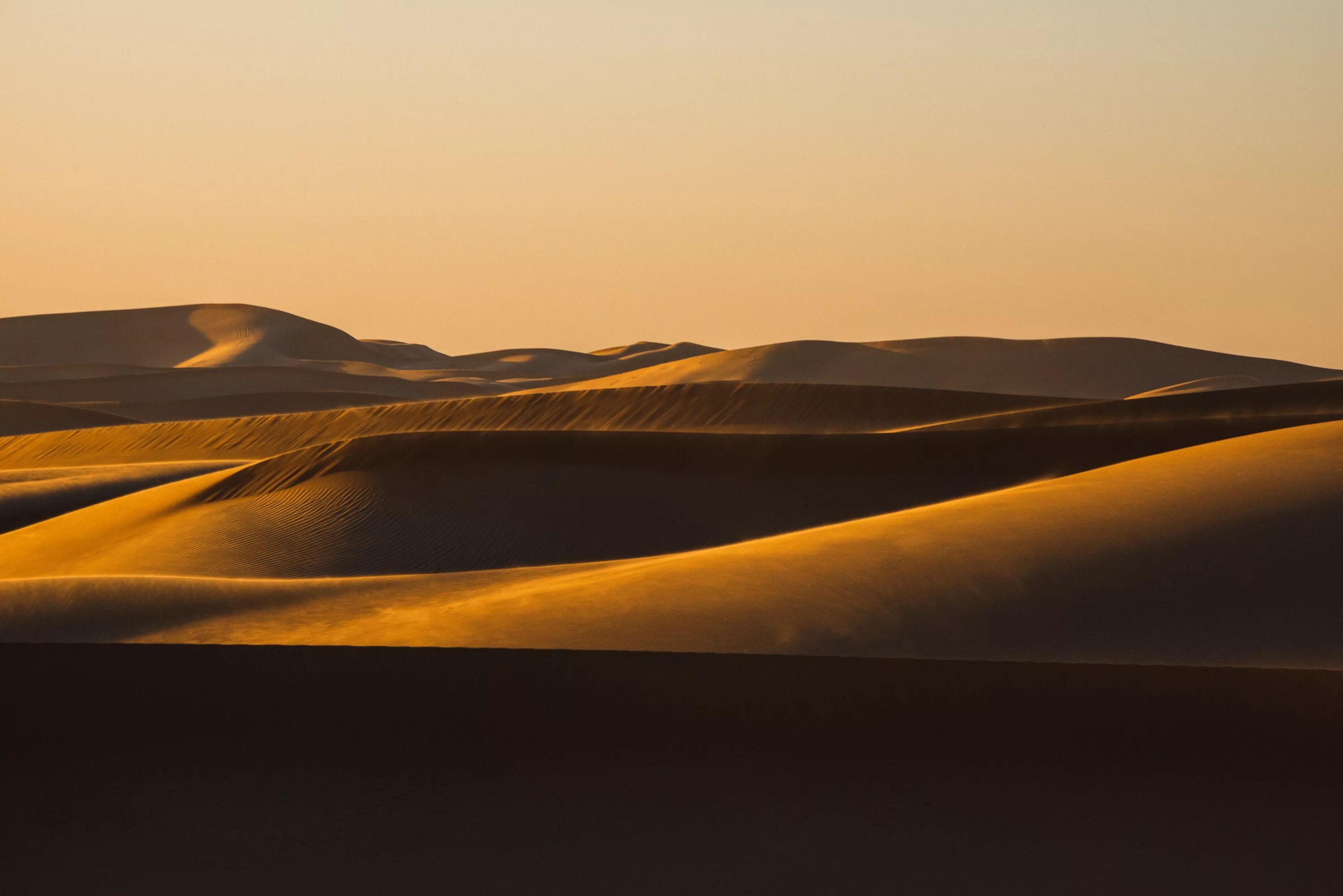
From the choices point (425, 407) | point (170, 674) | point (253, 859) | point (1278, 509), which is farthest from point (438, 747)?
point (425, 407)

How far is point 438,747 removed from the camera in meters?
5.53

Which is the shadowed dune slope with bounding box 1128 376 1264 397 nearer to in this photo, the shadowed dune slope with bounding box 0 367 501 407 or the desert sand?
the shadowed dune slope with bounding box 0 367 501 407

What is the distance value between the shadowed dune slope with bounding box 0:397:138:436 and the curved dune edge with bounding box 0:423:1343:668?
27.7 metres

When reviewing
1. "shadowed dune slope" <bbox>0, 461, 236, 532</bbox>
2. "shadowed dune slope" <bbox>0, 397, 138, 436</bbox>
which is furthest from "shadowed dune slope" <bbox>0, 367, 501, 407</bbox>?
"shadowed dune slope" <bbox>0, 461, 236, 532</bbox>

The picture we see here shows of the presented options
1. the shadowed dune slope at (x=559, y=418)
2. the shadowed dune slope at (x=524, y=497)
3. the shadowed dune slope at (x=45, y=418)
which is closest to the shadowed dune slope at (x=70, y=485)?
the shadowed dune slope at (x=524, y=497)

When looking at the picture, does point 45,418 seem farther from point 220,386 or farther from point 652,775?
point 652,775

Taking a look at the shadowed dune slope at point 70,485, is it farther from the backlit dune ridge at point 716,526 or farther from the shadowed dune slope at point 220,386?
the shadowed dune slope at point 220,386

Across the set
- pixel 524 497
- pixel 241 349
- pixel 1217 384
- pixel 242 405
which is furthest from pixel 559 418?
pixel 241 349

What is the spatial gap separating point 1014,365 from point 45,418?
40519mm

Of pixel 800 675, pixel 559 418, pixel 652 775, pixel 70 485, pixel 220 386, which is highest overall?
pixel 220 386

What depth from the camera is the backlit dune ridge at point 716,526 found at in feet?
19.5

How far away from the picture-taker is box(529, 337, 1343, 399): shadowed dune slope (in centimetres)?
5366

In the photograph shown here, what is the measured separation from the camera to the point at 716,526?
12750 mm

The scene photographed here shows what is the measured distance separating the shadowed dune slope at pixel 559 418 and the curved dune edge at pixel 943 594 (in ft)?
41.0
